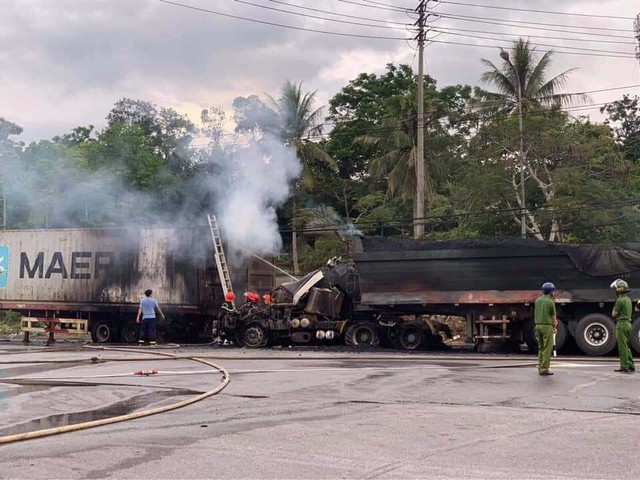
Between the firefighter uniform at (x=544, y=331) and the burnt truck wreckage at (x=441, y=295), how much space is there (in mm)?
5095

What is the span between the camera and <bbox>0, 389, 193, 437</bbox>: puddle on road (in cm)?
780

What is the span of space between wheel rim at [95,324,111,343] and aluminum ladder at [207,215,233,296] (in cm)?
487

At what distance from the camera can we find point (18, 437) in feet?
23.1

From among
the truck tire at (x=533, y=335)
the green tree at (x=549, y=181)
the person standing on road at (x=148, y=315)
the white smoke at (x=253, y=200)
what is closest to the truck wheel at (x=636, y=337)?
the truck tire at (x=533, y=335)

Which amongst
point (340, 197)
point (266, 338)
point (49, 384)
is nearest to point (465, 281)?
point (266, 338)

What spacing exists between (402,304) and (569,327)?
13.1 feet

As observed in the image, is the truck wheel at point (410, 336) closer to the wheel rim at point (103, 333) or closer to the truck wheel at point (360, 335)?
the truck wheel at point (360, 335)

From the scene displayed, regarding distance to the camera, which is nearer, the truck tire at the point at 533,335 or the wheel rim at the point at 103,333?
the truck tire at the point at 533,335

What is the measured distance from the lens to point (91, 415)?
8594mm

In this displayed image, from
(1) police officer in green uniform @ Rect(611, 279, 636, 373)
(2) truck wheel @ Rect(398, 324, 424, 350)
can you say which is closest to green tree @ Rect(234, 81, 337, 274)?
(2) truck wheel @ Rect(398, 324, 424, 350)

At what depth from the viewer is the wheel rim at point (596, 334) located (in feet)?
57.3

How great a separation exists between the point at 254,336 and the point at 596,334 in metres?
8.58

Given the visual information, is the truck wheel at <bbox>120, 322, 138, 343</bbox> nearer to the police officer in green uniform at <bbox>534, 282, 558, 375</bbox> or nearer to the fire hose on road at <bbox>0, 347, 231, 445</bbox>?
the fire hose on road at <bbox>0, 347, 231, 445</bbox>

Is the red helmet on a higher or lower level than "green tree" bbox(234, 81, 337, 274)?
lower
